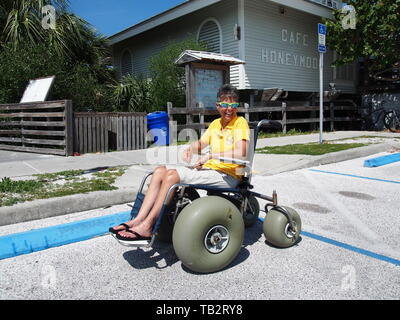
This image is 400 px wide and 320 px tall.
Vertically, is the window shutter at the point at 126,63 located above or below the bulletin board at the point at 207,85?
above

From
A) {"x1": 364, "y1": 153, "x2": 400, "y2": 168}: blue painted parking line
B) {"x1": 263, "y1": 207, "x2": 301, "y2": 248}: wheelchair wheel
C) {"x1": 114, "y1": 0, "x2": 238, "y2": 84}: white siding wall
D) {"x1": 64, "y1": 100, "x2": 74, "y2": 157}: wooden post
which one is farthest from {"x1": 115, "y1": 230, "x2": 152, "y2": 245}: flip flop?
{"x1": 114, "y1": 0, "x2": 238, "y2": 84}: white siding wall

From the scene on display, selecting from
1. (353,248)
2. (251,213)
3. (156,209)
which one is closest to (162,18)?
(251,213)

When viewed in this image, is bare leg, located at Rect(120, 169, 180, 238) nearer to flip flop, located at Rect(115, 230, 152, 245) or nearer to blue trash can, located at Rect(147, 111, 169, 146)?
flip flop, located at Rect(115, 230, 152, 245)

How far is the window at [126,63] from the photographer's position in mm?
19845

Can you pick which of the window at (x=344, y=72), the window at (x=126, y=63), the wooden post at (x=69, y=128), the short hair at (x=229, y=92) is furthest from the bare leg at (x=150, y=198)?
the window at (x=126, y=63)

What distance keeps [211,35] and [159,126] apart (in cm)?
603

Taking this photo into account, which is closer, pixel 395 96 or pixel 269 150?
pixel 269 150

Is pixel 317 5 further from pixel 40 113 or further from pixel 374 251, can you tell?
pixel 374 251

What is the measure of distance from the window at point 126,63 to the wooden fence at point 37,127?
1014 cm

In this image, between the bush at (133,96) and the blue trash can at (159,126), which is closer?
the blue trash can at (159,126)

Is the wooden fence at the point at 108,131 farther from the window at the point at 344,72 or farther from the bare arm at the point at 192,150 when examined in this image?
the window at the point at 344,72

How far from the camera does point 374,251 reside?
10.8 ft

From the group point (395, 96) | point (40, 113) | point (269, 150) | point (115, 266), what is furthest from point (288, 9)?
point (115, 266)
